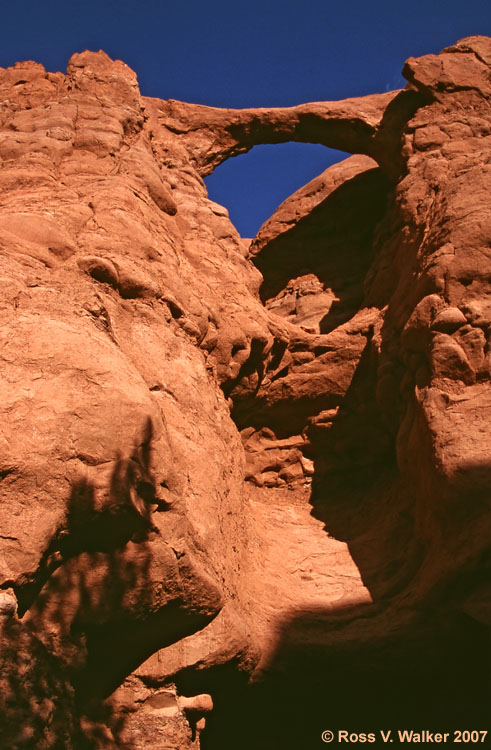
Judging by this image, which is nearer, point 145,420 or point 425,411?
point 145,420

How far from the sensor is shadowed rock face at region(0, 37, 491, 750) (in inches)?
128

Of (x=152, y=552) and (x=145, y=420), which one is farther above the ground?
(x=145, y=420)

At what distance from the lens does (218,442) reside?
4883 millimetres

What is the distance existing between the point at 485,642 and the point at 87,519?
2854mm

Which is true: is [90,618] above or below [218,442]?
below

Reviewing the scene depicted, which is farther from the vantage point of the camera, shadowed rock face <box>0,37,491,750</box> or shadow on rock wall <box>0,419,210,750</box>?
shadowed rock face <box>0,37,491,750</box>

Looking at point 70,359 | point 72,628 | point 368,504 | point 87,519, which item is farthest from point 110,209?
point 368,504

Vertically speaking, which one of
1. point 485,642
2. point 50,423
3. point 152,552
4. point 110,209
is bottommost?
point 485,642

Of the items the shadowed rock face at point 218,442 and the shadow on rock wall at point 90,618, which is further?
the shadowed rock face at point 218,442

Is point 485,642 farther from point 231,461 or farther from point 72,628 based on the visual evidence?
point 72,628

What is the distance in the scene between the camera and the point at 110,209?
5.08 meters

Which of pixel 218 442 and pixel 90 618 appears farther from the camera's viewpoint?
pixel 218 442

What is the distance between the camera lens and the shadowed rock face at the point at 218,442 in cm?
325

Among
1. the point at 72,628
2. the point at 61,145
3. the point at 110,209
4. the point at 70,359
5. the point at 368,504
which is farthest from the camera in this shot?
the point at 368,504
